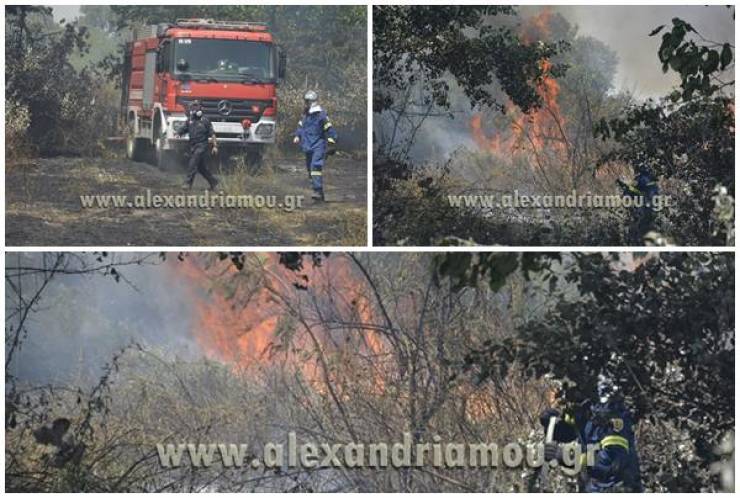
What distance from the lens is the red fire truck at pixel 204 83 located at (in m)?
15.8

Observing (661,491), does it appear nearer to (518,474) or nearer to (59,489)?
(518,474)

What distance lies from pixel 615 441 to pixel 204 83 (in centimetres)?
431

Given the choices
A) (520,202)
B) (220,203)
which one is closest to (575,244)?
(520,202)

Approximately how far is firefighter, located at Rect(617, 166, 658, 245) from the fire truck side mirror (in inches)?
112

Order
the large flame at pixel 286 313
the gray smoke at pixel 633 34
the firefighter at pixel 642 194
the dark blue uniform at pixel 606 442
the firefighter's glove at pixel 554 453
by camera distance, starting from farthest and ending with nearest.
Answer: the firefighter at pixel 642 194
the gray smoke at pixel 633 34
the large flame at pixel 286 313
the firefighter's glove at pixel 554 453
the dark blue uniform at pixel 606 442

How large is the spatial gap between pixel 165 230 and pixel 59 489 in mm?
2230

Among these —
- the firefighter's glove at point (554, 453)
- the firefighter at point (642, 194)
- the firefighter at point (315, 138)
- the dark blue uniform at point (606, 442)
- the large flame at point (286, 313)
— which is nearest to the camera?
the dark blue uniform at point (606, 442)

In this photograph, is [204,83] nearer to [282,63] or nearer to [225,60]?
[225,60]

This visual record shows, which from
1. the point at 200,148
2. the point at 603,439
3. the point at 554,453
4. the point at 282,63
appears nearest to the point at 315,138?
the point at 282,63

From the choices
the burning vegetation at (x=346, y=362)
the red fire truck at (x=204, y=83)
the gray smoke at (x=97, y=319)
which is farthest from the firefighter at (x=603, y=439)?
the red fire truck at (x=204, y=83)

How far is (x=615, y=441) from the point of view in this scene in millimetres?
14750

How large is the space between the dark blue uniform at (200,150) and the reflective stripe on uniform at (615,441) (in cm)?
375

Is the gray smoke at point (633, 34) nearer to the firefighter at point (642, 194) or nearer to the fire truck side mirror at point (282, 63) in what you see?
the firefighter at point (642, 194)

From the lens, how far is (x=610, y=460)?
14.9 meters
